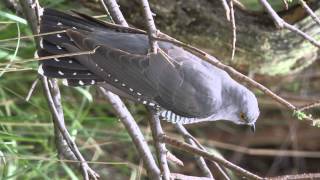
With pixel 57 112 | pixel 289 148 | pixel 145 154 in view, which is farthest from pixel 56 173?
pixel 289 148

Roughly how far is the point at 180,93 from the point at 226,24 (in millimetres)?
459

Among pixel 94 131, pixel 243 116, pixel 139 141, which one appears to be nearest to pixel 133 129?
pixel 139 141

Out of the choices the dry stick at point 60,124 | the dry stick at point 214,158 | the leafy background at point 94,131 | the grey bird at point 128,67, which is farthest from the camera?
the leafy background at point 94,131

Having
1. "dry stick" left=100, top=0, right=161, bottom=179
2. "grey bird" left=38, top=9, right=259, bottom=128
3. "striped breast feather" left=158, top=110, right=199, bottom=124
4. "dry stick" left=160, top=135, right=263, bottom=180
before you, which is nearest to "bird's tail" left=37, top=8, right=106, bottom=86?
"grey bird" left=38, top=9, right=259, bottom=128

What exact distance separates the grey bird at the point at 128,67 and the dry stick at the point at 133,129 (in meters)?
0.04

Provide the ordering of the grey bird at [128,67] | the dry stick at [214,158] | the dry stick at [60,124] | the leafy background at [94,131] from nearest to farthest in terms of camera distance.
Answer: the dry stick at [214,158] → the dry stick at [60,124] → the grey bird at [128,67] → the leafy background at [94,131]

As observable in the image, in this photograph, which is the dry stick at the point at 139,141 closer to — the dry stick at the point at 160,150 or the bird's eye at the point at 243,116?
the dry stick at the point at 160,150

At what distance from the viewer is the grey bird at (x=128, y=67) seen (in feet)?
5.45

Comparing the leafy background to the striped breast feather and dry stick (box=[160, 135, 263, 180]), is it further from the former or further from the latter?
dry stick (box=[160, 135, 263, 180])

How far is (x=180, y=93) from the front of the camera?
1775 mm

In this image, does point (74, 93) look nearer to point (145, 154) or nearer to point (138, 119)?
point (138, 119)

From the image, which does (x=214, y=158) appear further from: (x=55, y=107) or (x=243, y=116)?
(x=243, y=116)

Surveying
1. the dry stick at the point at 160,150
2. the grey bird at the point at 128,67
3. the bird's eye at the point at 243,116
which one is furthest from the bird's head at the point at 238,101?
the dry stick at the point at 160,150

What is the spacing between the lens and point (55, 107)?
5.39 feet
